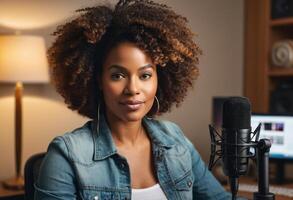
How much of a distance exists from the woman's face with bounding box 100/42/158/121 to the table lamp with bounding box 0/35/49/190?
1067 millimetres

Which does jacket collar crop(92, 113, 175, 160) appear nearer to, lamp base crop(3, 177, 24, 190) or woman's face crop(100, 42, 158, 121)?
woman's face crop(100, 42, 158, 121)

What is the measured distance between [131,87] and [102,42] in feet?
0.55

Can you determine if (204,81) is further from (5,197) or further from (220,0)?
(5,197)

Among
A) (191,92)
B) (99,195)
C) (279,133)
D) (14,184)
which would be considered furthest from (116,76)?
(191,92)

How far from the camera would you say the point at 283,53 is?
2.80 meters

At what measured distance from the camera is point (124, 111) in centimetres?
119

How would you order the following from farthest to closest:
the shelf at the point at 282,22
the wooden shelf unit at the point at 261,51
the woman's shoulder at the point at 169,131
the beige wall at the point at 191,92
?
the wooden shelf unit at the point at 261,51 < the shelf at the point at 282,22 < the beige wall at the point at 191,92 < the woman's shoulder at the point at 169,131

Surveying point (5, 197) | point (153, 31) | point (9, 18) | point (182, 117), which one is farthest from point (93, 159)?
point (182, 117)

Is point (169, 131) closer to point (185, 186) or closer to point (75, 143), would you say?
point (185, 186)

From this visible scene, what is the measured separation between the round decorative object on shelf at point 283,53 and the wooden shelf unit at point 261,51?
46 mm

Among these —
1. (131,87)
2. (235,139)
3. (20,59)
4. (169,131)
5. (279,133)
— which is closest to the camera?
(235,139)

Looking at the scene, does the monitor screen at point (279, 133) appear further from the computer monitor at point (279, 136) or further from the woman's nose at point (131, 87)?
the woman's nose at point (131, 87)

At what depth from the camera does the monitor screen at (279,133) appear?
2449 millimetres

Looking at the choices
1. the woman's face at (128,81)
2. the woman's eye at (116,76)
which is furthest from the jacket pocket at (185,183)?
the woman's eye at (116,76)
